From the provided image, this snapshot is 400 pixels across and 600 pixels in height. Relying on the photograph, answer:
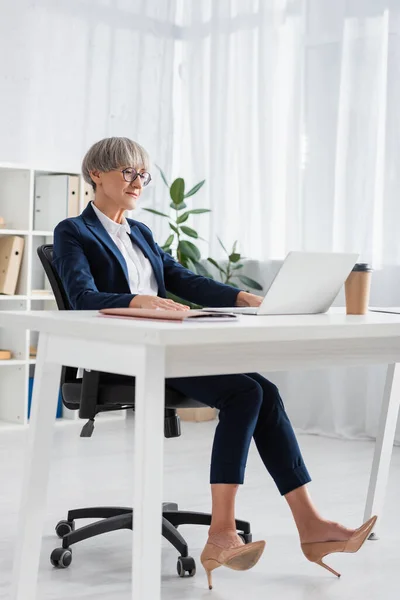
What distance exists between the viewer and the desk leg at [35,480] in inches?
86.4

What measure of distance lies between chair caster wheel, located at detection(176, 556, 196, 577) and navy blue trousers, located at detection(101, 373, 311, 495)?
293 millimetres

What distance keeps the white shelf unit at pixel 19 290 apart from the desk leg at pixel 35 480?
2667 millimetres

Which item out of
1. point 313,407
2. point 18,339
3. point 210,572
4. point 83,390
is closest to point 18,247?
point 18,339

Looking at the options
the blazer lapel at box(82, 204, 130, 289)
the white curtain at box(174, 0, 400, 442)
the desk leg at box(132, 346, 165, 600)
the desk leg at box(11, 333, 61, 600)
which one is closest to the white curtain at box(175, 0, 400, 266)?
the white curtain at box(174, 0, 400, 442)

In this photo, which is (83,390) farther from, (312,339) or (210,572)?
(312,339)

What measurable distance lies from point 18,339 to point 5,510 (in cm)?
183

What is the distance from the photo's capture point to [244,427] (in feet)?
7.86

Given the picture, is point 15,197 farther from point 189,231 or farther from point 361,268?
point 361,268

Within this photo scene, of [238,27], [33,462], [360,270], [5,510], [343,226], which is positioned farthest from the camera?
[238,27]

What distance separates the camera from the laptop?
212cm

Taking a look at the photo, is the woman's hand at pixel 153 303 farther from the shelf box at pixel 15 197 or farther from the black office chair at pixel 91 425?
the shelf box at pixel 15 197

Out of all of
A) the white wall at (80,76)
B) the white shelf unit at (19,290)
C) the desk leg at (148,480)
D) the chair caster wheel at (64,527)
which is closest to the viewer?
the desk leg at (148,480)

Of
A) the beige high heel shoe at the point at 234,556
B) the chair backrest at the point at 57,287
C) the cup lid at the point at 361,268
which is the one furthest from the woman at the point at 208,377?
the cup lid at the point at 361,268

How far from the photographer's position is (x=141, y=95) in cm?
570
